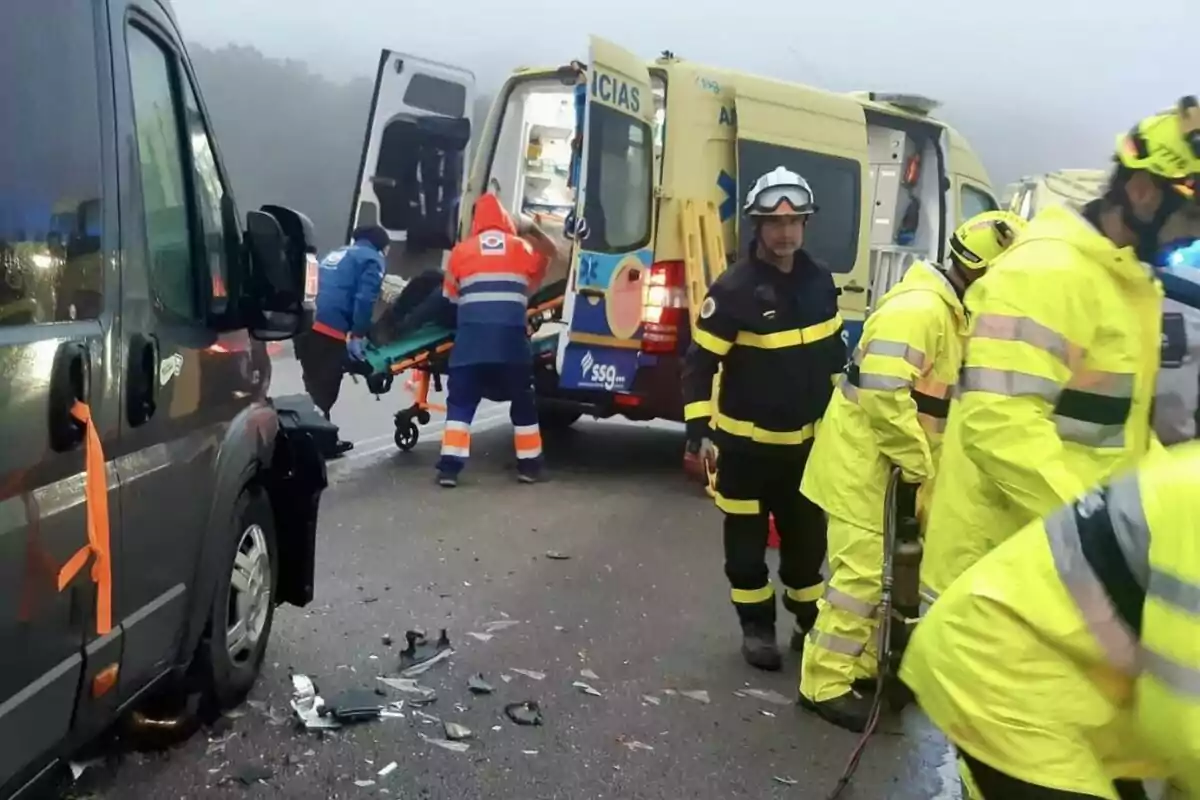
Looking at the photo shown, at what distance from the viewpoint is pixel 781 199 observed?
470 centimetres

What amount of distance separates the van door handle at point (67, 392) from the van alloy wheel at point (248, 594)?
4.72ft

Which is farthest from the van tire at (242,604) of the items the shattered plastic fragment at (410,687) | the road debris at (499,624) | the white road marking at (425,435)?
the white road marking at (425,435)

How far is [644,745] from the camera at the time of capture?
13.4 feet

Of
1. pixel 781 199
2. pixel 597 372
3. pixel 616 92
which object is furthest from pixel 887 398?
pixel 616 92

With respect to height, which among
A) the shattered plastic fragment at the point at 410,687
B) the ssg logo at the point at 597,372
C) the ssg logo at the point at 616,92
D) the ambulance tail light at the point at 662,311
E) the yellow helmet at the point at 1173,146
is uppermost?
the ssg logo at the point at 616,92

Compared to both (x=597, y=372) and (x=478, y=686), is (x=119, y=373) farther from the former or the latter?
(x=597, y=372)

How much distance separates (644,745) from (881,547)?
1.04 meters

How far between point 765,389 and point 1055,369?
6.51 ft

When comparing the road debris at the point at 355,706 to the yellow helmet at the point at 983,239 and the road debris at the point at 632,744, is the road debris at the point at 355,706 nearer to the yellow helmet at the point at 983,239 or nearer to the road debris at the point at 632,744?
the road debris at the point at 632,744

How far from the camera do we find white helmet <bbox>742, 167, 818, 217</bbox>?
471 centimetres

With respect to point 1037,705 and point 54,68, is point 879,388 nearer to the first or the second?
point 1037,705

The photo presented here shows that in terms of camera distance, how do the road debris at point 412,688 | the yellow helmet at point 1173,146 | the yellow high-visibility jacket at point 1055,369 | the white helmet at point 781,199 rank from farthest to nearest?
the white helmet at point 781,199
the road debris at point 412,688
the yellow high-visibility jacket at point 1055,369
the yellow helmet at point 1173,146

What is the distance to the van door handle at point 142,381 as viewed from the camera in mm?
2881

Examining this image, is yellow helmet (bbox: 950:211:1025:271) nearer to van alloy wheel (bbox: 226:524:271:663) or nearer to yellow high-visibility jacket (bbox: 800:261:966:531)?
yellow high-visibility jacket (bbox: 800:261:966:531)
